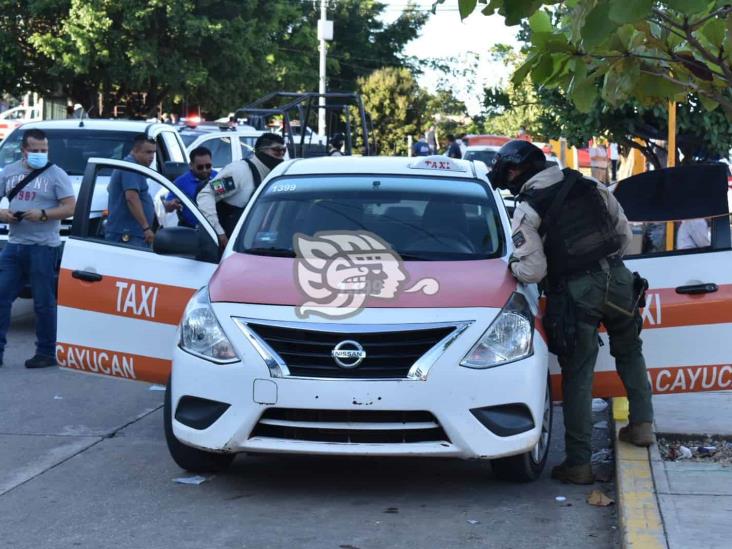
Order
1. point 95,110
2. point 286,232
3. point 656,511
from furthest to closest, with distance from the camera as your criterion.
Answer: point 95,110 < point 286,232 < point 656,511

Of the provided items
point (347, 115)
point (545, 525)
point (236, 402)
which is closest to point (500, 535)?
point (545, 525)

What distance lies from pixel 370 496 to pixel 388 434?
0.55 metres

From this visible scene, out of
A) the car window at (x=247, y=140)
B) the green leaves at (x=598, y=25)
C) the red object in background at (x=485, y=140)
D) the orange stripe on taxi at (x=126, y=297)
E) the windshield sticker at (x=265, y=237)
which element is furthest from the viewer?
the red object in background at (x=485, y=140)

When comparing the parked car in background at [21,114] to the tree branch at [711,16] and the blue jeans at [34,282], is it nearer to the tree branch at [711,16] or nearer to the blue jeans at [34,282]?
the blue jeans at [34,282]

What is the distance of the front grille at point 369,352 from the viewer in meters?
6.16

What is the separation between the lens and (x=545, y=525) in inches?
240

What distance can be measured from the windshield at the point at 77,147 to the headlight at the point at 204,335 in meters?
7.29

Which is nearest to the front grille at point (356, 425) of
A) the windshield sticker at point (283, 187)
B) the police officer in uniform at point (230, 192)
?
the windshield sticker at point (283, 187)

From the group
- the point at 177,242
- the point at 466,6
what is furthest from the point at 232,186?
the point at 466,6

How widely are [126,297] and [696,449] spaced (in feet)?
11.0

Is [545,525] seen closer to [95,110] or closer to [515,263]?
[515,263]

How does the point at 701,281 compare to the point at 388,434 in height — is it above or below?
above

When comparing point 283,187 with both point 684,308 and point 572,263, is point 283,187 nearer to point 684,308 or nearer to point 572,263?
point 572,263

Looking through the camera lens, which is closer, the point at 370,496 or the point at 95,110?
the point at 370,496
